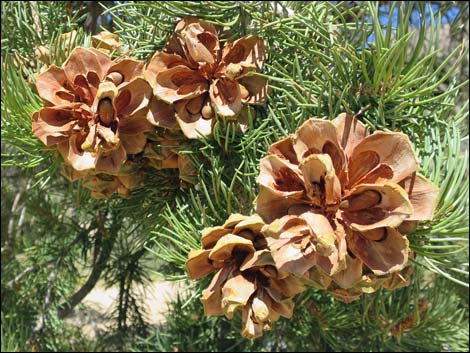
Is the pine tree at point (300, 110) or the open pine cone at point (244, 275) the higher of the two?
the pine tree at point (300, 110)

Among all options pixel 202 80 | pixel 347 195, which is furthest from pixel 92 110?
pixel 347 195

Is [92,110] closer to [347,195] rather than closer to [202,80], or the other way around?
[202,80]

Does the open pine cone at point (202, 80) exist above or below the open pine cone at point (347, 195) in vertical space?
above

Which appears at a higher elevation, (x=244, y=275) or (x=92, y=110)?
(x=92, y=110)

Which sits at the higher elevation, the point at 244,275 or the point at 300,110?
the point at 300,110

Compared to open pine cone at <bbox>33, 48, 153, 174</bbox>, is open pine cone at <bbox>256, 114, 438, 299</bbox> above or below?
below

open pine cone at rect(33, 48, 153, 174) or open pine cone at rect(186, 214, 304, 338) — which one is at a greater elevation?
open pine cone at rect(33, 48, 153, 174)

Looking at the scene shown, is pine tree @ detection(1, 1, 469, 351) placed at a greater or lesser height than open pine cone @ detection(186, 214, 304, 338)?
greater

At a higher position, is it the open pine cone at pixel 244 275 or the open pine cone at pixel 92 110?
the open pine cone at pixel 92 110

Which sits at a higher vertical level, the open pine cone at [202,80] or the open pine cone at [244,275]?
the open pine cone at [202,80]

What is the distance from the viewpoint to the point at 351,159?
0.98 ft

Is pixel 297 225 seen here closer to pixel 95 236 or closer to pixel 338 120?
pixel 338 120

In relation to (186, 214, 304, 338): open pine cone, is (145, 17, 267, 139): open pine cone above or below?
above

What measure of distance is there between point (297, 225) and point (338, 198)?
3 cm
